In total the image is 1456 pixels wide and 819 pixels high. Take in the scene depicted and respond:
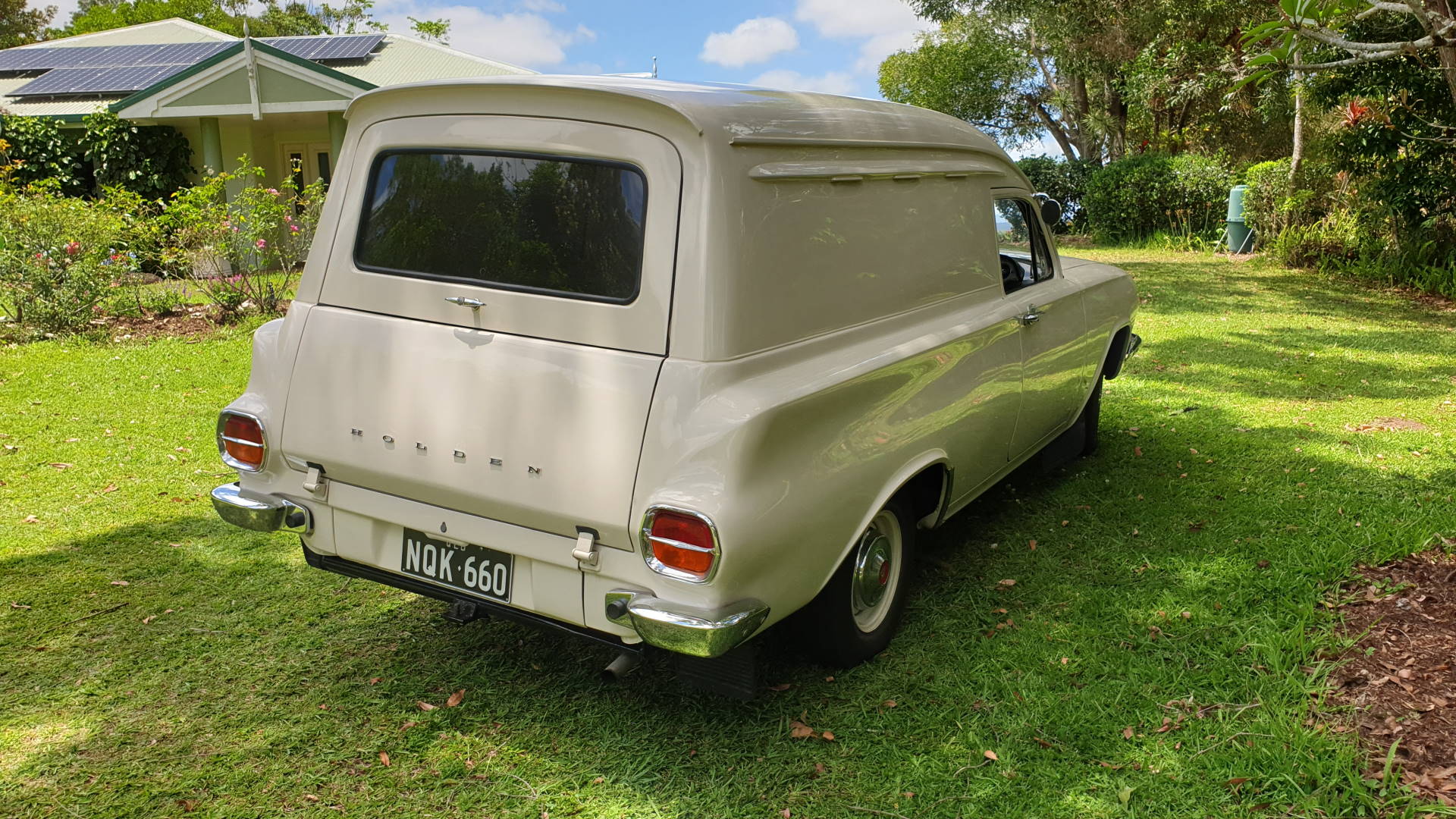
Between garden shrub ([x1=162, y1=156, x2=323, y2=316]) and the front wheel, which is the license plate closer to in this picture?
the front wheel

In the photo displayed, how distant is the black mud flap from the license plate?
2.02ft

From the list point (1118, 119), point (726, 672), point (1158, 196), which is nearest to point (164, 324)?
point (726, 672)

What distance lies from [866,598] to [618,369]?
4.68ft

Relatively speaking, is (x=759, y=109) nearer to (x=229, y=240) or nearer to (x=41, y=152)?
(x=229, y=240)

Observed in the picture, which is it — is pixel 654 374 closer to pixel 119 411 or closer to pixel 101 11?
pixel 119 411

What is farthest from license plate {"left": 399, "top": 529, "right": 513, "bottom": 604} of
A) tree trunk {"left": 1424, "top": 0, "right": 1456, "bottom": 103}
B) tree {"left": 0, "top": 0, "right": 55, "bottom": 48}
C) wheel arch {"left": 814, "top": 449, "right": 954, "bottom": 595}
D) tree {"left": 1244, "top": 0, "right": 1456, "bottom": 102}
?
tree {"left": 0, "top": 0, "right": 55, "bottom": 48}

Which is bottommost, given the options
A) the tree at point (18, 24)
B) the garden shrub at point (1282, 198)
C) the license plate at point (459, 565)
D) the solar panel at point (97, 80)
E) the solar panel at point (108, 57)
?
the license plate at point (459, 565)

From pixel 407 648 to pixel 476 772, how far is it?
95cm

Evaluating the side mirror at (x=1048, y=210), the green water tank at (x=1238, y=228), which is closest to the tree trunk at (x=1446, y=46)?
the side mirror at (x=1048, y=210)

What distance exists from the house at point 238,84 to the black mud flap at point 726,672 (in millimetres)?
12393

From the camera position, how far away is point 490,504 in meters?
3.15

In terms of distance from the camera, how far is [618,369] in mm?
2998

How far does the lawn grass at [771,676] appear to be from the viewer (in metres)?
3.12

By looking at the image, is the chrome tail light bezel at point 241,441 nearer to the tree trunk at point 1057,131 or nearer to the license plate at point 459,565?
the license plate at point 459,565
